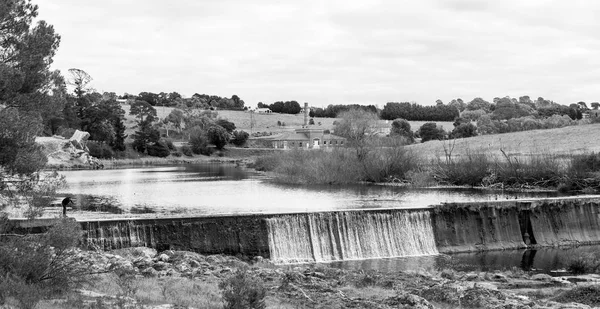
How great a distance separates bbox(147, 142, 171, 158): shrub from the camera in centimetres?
10894

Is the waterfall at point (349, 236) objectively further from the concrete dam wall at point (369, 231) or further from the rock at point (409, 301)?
the rock at point (409, 301)

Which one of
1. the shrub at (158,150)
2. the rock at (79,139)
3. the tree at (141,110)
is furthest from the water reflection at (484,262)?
the tree at (141,110)

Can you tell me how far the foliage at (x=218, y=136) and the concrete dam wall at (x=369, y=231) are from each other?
90.4m

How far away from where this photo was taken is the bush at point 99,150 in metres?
98.5

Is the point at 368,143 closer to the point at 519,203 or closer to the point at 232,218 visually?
the point at 519,203

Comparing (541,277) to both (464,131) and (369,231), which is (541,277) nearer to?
(369,231)

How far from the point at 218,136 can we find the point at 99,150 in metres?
26.1

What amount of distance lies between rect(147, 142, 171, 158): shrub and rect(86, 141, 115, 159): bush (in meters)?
8.49

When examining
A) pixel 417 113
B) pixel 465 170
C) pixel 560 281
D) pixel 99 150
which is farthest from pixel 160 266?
pixel 417 113

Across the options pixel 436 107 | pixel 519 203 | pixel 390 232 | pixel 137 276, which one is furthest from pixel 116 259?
pixel 436 107

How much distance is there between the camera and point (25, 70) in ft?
53.0

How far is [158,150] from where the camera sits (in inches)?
4301

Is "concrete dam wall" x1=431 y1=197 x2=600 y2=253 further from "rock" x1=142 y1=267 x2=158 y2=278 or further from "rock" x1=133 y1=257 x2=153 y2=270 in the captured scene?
"rock" x1=142 y1=267 x2=158 y2=278

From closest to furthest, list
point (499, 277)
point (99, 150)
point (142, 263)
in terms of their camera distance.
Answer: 1. point (142, 263)
2. point (499, 277)
3. point (99, 150)
